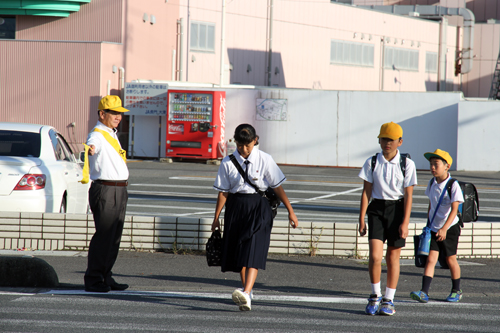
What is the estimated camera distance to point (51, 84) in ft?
79.7

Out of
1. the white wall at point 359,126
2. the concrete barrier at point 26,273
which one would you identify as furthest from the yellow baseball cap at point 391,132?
the white wall at point 359,126

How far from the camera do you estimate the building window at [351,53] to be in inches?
→ 1414

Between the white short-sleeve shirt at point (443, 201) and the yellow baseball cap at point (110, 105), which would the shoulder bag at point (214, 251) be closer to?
the yellow baseball cap at point (110, 105)

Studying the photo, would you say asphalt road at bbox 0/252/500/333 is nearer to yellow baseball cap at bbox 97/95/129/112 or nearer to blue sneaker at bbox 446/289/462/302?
blue sneaker at bbox 446/289/462/302

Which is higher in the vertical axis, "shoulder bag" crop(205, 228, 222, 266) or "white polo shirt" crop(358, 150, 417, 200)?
"white polo shirt" crop(358, 150, 417, 200)

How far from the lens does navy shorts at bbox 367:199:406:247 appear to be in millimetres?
5578

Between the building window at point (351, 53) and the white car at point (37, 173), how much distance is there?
28333 millimetres

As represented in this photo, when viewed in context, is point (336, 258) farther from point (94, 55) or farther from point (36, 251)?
point (94, 55)

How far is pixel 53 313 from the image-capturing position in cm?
540

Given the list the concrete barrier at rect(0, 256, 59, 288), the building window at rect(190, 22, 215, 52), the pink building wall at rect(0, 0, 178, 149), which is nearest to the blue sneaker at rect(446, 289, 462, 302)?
the concrete barrier at rect(0, 256, 59, 288)

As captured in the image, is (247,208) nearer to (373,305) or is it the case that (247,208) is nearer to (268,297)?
(268,297)

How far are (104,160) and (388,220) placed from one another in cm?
275

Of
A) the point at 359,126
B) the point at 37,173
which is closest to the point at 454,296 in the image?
the point at 37,173

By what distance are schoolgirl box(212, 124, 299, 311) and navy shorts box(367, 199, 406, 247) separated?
0.74 meters
